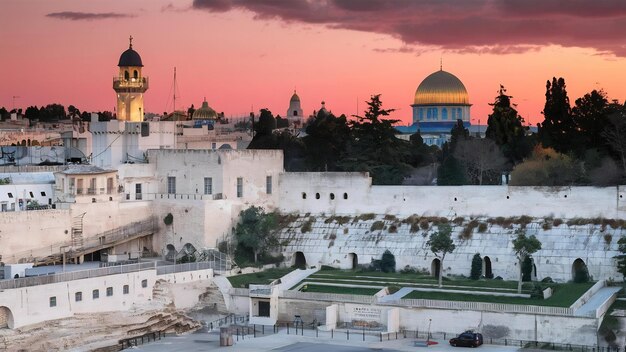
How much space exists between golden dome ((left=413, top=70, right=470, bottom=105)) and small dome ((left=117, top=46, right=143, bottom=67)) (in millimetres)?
51788

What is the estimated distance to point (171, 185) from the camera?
189 feet

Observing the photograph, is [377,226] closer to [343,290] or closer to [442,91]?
[343,290]

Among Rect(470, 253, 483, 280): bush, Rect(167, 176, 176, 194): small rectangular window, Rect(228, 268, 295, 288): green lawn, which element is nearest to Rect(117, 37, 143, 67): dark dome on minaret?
Rect(167, 176, 176, 194): small rectangular window

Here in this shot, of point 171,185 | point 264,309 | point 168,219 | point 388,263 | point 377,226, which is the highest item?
point 171,185

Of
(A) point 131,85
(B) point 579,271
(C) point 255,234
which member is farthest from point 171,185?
(B) point 579,271

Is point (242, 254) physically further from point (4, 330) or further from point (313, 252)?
point (4, 330)

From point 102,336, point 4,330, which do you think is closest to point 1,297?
point 4,330

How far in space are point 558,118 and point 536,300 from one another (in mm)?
20071

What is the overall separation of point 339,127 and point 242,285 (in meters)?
24.2

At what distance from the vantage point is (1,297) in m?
43.1

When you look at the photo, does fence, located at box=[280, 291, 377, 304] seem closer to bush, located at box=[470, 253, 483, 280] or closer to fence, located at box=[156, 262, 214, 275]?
fence, located at box=[156, 262, 214, 275]

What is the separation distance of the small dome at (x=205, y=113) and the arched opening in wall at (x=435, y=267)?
70831 millimetres

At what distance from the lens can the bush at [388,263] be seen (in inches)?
2110

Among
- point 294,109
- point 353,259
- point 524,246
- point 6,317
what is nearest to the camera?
point 6,317
